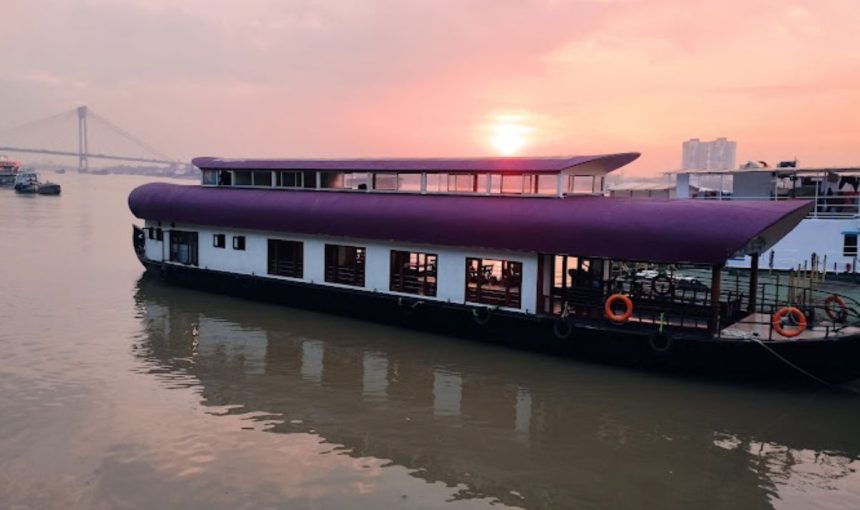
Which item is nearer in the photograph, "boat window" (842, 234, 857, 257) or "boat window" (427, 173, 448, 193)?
"boat window" (427, 173, 448, 193)

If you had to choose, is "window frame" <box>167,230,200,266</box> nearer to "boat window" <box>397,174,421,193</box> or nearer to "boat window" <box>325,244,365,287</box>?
"boat window" <box>325,244,365,287</box>

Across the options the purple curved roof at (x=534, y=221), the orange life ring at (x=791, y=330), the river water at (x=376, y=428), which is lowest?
the river water at (x=376, y=428)

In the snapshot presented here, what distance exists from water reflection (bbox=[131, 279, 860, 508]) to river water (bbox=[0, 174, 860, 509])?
45 millimetres

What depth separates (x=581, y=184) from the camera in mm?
18922

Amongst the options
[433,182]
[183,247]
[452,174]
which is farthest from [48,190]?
[452,174]

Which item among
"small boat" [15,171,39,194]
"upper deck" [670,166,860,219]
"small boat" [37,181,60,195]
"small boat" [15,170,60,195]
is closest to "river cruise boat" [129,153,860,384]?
"upper deck" [670,166,860,219]

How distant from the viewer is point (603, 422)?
13.0 meters

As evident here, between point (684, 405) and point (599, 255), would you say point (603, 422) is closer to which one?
point (684, 405)

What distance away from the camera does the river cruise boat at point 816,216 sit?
100 feet

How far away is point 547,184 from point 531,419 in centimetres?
740

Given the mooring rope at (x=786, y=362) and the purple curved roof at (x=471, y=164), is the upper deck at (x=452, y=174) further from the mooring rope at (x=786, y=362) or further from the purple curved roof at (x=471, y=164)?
the mooring rope at (x=786, y=362)

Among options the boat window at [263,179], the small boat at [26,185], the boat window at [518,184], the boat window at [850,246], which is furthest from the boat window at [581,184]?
the small boat at [26,185]

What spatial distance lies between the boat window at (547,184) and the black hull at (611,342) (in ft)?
11.9

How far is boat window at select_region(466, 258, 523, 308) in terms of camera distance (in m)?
17.3
